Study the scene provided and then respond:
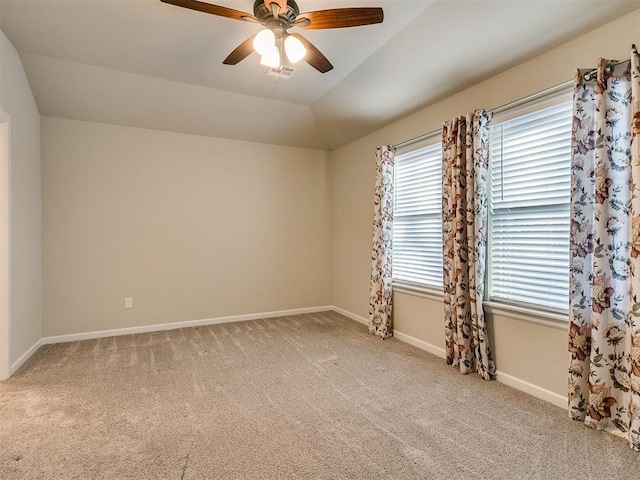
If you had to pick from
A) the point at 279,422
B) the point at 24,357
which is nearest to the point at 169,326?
the point at 24,357

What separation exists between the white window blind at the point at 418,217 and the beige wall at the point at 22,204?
3.84 metres

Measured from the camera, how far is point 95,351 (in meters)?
3.61

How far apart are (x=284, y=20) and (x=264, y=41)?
0.58 ft

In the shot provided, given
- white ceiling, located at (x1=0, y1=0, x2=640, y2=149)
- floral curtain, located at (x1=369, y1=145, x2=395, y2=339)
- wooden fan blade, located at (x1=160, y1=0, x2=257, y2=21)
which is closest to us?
wooden fan blade, located at (x1=160, y1=0, x2=257, y2=21)

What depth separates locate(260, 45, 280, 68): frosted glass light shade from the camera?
2273 mm

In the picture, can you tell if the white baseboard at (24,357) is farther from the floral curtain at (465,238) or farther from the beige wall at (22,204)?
the floral curtain at (465,238)

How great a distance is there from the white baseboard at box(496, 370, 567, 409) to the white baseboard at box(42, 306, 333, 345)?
300cm

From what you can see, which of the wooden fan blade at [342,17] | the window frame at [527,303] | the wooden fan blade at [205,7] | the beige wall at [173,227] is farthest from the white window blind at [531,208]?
the beige wall at [173,227]

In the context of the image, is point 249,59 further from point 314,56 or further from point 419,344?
point 419,344

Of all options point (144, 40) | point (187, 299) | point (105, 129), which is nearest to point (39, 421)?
point (187, 299)

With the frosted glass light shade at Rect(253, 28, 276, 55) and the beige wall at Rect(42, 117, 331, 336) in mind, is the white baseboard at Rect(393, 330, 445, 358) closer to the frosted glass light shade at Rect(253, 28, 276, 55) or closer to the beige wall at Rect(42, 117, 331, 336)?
the beige wall at Rect(42, 117, 331, 336)

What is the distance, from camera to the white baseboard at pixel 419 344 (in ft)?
11.3

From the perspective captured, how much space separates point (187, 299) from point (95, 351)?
119 cm

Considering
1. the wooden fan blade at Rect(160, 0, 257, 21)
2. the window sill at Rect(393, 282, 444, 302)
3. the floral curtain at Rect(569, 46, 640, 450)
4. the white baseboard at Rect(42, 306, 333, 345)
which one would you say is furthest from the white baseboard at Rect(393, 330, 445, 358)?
the wooden fan blade at Rect(160, 0, 257, 21)
